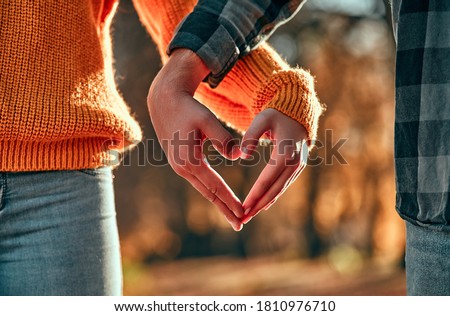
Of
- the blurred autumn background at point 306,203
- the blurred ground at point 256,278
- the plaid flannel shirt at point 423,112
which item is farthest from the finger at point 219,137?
the blurred ground at point 256,278

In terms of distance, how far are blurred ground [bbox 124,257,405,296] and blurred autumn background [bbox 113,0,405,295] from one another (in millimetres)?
14

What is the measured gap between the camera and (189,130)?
104 centimetres

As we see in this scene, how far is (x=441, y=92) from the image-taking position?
0.93 metres

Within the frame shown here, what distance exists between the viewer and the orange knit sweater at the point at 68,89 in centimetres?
116

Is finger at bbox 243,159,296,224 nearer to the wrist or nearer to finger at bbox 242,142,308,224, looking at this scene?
finger at bbox 242,142,308,224

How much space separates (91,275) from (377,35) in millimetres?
5694

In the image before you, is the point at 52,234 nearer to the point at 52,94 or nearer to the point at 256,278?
the point at 52,94

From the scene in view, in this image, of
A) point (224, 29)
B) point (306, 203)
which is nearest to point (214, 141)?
point (224, 29)

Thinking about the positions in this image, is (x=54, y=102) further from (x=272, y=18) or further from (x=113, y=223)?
(x=272, y=18)

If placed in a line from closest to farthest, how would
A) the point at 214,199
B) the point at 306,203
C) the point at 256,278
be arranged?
the point at 214,199 < the point at 256,278 < the point at 306,203

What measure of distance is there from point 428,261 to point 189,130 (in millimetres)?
434

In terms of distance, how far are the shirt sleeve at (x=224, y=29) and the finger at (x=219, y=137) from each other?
17 centimetres

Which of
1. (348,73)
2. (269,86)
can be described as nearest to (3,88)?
(269,86)

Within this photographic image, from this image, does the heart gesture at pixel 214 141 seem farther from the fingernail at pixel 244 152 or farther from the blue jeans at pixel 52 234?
the blue jeans at pixel 52 234
